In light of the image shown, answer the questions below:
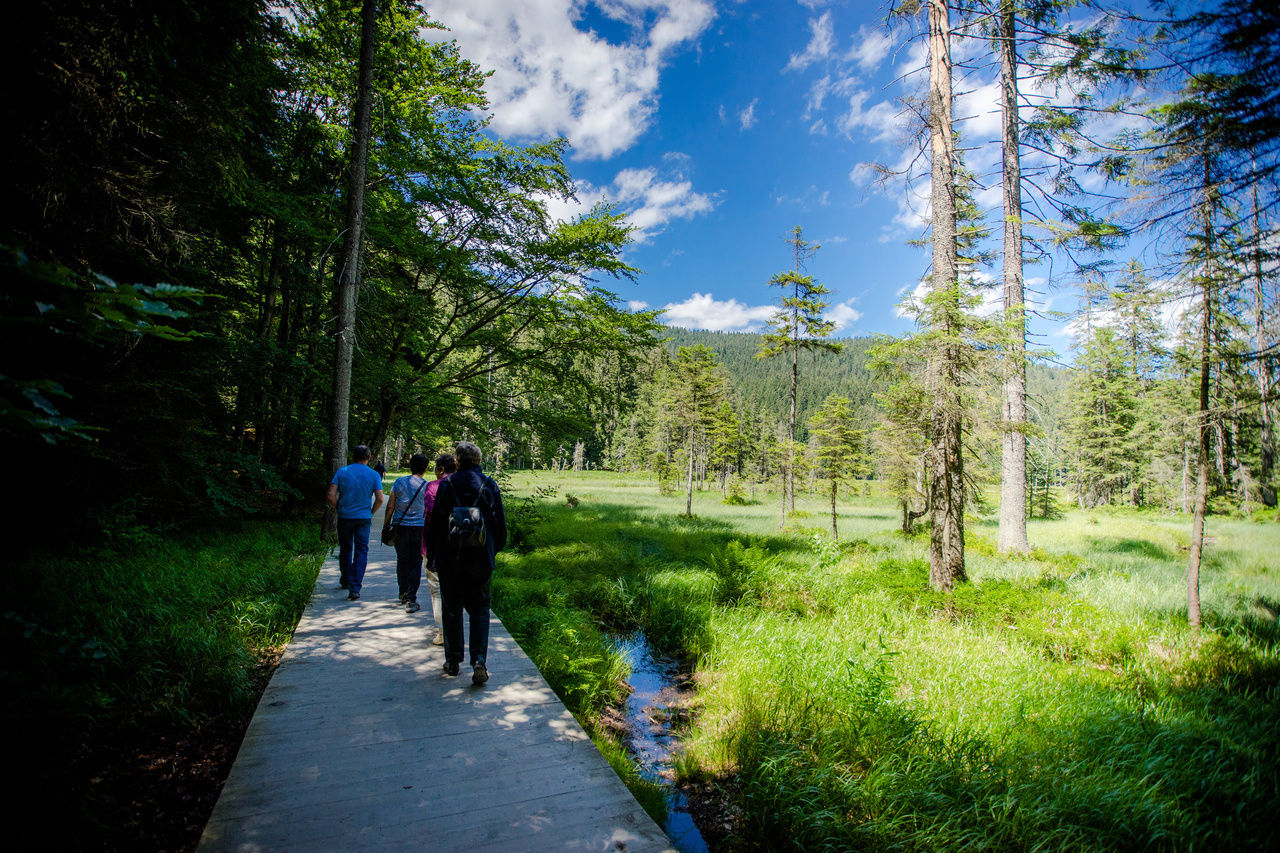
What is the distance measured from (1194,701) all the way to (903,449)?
1102cm

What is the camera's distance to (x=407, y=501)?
5.98 m

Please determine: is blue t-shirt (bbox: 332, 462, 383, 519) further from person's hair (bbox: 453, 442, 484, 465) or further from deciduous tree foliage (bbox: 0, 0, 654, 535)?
person's hair (bbox: 453, 442, 484, 465)

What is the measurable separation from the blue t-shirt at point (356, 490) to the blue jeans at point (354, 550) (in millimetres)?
108

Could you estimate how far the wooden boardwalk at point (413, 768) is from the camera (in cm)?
259

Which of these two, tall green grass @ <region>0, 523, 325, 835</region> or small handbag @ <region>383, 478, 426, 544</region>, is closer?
tall green grass @ <region>0, 523, 325, 835</region>

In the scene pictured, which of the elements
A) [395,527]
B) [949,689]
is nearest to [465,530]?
[395,527]

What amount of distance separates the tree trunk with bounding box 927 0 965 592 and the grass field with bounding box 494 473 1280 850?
2.42 ft

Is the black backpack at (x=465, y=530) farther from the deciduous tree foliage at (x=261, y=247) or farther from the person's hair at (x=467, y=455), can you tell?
the deciduous tree foliage at (x=261, y=247)

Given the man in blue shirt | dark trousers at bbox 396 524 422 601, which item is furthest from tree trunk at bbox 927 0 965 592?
the man in blue shirt

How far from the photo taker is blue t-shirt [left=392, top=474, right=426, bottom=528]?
597 cm

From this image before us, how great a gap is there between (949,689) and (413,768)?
5.45 m

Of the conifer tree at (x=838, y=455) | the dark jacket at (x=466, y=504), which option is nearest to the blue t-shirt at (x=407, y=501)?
the dark jacket at (x=466, y=504)

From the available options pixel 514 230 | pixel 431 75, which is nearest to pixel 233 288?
pixel 514 230

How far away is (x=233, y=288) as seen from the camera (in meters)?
9.09
